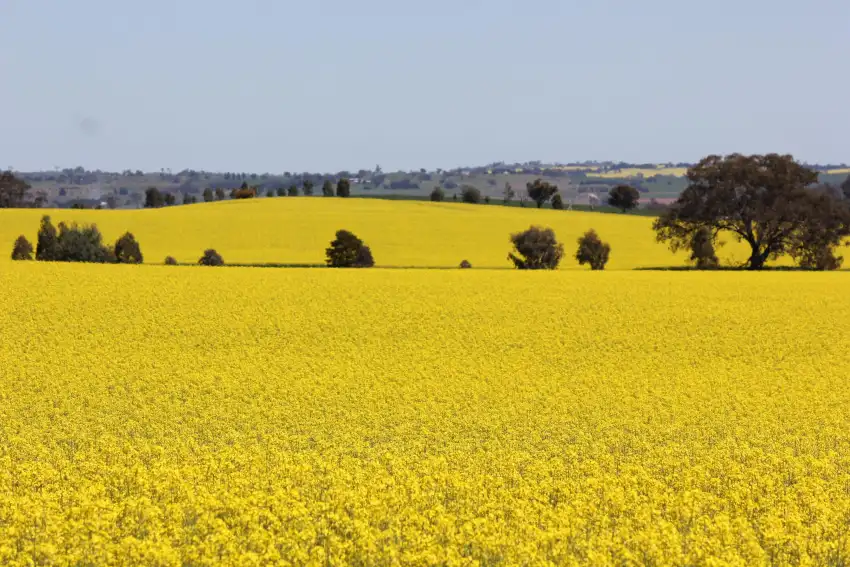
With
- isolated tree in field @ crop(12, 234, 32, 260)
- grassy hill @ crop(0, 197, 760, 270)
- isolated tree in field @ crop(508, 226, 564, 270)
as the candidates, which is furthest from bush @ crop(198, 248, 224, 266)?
isolated tree in field @ crop(508, 226, 564, 270)

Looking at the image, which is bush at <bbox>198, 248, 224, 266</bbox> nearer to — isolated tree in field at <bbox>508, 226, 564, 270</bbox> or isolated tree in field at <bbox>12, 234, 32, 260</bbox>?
isolated tree in field at <bbox>12, 234, 32, 260</bbox>

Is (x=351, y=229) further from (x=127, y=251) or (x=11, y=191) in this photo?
(x=11, y=191)

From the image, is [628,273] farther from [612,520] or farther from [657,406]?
[612,520]

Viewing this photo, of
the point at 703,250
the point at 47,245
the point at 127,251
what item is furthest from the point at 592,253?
the point at 47,245

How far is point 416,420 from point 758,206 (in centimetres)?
4771

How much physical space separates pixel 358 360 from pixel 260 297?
8.79 m

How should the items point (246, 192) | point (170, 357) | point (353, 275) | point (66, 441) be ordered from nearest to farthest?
point (66, 441), point (170, 357), point (353, 275), point (246, 192)

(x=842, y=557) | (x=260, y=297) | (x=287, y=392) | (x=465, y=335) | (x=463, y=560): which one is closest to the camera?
(x=463, y=560)

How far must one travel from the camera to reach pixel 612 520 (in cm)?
1217

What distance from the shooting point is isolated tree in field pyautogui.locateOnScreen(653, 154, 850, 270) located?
5953 centimetres

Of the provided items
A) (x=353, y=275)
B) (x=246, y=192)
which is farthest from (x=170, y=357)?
(x=246, y=192)

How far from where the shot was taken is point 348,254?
57344 mm

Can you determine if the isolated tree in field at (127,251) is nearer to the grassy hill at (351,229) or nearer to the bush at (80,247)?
the bush at (80,247)

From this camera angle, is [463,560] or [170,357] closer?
A: [463,560]
